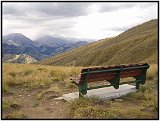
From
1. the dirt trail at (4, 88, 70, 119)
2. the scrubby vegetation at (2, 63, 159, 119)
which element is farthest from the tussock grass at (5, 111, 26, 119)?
the dirt trail at (4, 88, 70, 119)

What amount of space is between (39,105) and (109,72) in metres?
2.66

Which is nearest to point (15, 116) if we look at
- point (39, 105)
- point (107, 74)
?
point (39, 105)

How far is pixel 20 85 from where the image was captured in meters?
12.3

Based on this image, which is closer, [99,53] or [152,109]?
[152,109]

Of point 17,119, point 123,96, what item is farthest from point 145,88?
point 17,119

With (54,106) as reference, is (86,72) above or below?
above

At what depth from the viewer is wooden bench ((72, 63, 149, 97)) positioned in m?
9.51

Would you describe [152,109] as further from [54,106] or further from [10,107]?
[10,107]

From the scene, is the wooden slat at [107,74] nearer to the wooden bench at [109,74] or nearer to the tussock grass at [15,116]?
the wooden bench at [109,74]

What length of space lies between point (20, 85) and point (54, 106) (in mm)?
3620

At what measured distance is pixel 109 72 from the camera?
400 inches

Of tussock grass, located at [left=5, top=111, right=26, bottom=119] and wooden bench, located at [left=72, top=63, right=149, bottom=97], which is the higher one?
wooden bench, located at [left=72, top=63, right=149, bottom=97]

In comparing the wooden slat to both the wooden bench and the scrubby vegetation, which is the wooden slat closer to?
the wooden bench

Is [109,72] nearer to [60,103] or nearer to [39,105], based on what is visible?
[60,103]
